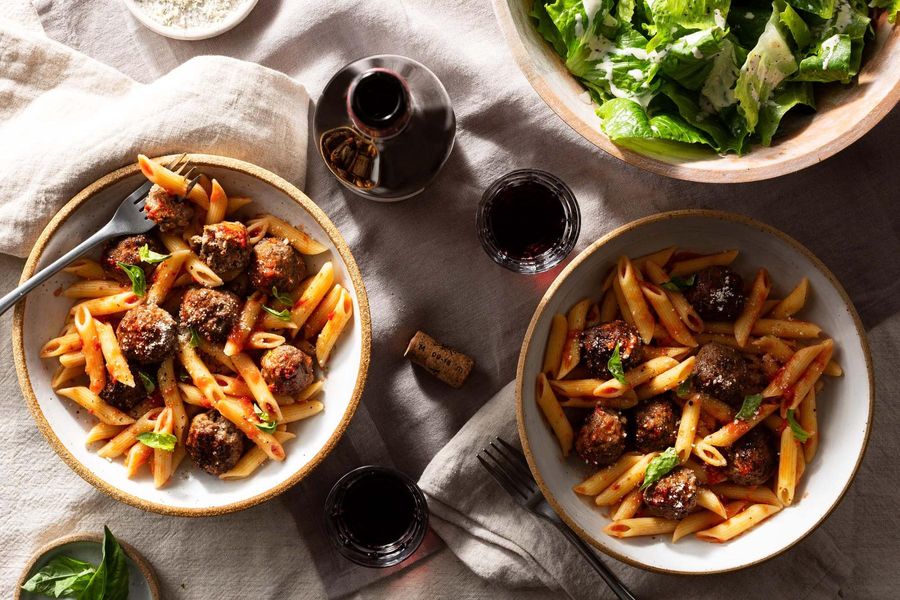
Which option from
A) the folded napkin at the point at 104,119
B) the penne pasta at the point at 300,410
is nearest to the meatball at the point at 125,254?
the folded napkin at the point at 104,119

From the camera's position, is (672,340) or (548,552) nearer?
(672,340)

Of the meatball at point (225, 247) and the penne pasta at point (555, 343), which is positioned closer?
the meatball at point (225, 247)

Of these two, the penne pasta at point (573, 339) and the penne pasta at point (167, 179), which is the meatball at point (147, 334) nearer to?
the penne pasta at point (167, 179)

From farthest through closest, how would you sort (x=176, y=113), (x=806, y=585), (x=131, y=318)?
(x=806, y=585) → (x=176, y=113) → (x=131, y=318)

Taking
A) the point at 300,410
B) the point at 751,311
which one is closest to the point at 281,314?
the point at 300,410

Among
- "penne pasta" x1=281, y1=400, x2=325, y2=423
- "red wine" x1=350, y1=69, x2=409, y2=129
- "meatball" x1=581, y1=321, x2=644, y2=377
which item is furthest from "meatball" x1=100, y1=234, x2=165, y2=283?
"meatball" x1=581, y1=321, x2=644, y2=377

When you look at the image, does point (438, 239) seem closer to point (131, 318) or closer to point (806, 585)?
point (131, 318)

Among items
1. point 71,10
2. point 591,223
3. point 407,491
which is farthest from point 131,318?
point 591,223
